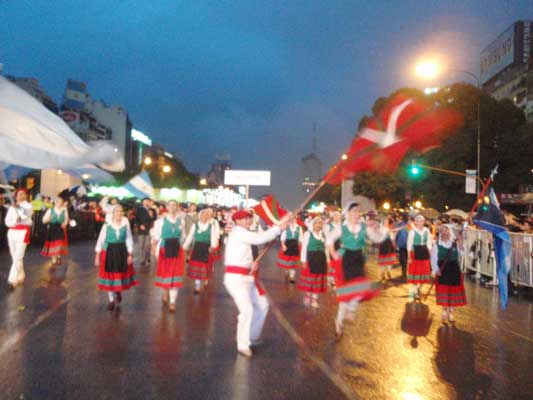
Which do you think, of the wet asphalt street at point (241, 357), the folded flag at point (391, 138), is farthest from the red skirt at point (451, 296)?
the folded flag at point (391, 138)

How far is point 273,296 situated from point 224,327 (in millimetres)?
3578

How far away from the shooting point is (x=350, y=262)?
26.7 ft

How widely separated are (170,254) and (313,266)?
9.85ft

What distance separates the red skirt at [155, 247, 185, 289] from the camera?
948cm

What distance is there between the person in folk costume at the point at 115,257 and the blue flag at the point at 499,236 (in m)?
6.33

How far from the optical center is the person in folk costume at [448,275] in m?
9.09

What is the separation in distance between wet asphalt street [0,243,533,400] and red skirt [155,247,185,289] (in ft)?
1.49

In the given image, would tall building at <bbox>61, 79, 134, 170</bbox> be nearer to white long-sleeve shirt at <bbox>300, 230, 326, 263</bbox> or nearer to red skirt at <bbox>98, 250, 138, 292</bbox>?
white long-sleeve shirt at <bbox>300, 230, 326, 263</bbox>

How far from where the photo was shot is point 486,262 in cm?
1593

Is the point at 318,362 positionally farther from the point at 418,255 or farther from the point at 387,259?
the point at 387,259

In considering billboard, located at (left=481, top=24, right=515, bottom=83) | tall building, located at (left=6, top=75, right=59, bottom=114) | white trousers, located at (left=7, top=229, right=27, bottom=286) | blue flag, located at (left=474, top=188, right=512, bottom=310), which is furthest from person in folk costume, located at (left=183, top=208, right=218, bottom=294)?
billboard, located at (left=481, top=24, right=515, bottom=83)

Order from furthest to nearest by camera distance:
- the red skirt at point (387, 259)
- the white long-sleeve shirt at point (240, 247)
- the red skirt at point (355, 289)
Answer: the red skirt at point (387, 259), the red skirt at point (355, 289), the white long-sleeve shirt at point (240, 247)

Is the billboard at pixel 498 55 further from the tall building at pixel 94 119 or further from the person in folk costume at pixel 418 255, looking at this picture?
the person in folk costume at pixel 418 255

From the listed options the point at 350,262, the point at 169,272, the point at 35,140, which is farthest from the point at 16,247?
the point at 35,140
